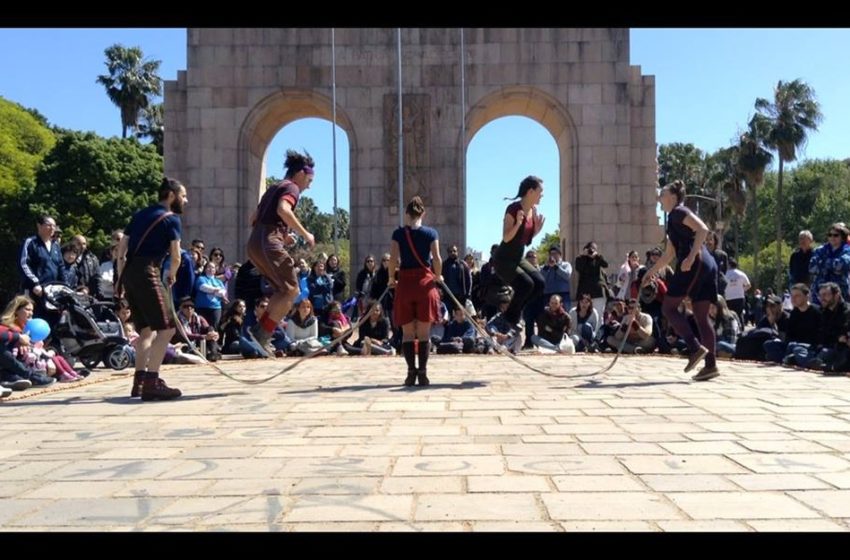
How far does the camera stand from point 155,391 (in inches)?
272

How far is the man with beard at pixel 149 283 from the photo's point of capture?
6.95 metres

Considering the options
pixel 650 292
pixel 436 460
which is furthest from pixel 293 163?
pixel 650 292

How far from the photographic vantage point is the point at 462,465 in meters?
3.98

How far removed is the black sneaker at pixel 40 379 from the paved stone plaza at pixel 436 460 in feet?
3.74

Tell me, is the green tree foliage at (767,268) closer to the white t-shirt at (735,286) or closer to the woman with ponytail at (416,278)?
the white t-shirt at (735,286)

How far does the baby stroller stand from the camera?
34.5 feet

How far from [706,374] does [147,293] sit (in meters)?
5.51

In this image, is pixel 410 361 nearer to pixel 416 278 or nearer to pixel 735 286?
pixel 416 278

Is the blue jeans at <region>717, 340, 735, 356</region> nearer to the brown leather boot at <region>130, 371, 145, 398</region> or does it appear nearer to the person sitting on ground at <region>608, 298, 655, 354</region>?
the person sitting on ground at <region>608, 298, 655, 354</region>

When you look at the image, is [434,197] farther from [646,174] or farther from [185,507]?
[185,507]

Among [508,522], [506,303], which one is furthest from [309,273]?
[508,522]

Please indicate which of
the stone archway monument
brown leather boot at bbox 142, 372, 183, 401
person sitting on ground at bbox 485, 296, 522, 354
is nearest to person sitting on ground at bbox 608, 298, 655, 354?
person sitting on ground at bbox 485, 296, 522, 354

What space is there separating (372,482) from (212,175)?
2191 cm

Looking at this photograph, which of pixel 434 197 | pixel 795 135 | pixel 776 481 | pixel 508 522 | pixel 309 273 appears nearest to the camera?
pixel 508 522
